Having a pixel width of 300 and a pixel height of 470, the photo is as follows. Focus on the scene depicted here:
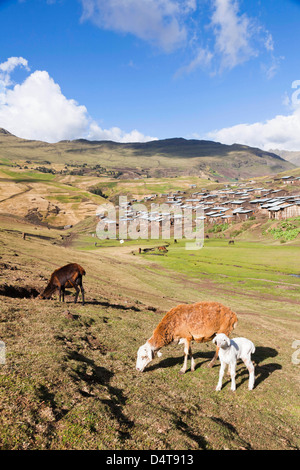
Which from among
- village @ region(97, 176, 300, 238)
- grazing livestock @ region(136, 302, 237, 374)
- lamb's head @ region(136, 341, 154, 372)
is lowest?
lamb's head @ region(136, 341, 154, 372)

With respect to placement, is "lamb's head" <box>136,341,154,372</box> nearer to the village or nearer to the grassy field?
the grassy field

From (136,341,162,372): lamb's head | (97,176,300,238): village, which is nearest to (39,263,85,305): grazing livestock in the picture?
(136,341,162,372): lamb's head

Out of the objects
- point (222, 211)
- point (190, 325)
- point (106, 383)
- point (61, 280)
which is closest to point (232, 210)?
point (222, 211)

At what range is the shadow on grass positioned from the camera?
305 inches

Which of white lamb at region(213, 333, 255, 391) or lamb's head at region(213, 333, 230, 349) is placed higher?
lamb's head at region(213, 333, 230, 349)

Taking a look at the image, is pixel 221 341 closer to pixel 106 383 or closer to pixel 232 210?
pixel 106 383

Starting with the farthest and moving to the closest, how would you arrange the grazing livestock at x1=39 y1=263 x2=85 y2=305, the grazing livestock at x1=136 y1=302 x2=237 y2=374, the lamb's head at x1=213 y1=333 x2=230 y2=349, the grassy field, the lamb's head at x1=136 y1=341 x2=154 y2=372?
the grazing livestock at x1=39 y1=263 x2=85 y2=305 < the grazing livestock at x1=136 y1=302 x2=237 y2=374 < the lamb's head at x1=136 y1=341 x2=154 y2=372 < the lamb's head at x1=213 y1=333 x2=230 y2=349 < the grassy field

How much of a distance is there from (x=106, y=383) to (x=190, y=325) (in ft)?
15.8

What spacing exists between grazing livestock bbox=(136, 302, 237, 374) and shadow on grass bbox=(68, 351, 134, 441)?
2.66 m

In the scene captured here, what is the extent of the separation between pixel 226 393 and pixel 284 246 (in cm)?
8626

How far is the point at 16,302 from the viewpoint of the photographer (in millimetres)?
17328

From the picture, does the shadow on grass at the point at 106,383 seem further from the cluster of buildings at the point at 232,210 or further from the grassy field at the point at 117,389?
the cluster of buildings at the point at 232,210

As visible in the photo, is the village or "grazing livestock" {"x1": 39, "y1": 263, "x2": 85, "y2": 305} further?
the village

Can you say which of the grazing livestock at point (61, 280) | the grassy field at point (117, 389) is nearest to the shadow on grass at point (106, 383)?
the grassy field at point (117, 389)
